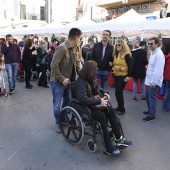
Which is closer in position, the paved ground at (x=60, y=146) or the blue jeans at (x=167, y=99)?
the paved ground at (x=60, y=146)

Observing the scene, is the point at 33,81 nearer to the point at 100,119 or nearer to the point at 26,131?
the point at 26,131

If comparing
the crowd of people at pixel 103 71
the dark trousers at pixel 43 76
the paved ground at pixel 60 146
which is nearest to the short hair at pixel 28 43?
the crowd of people at pixel 103 71

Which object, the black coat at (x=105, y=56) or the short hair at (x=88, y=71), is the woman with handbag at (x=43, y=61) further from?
the short hair at (x=88, y=71)

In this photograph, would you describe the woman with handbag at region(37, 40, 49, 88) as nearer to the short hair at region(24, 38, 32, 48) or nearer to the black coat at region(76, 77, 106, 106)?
the short hair at region(24, 38, 32, 48)

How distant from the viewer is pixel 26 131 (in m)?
3.69

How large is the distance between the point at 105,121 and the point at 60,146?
0.83m

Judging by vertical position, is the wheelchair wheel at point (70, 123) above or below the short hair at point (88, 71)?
below

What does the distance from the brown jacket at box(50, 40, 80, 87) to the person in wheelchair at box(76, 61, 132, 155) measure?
1.47 ft

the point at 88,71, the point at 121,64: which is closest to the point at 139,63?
the point at 121,64

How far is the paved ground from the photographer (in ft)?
9.05

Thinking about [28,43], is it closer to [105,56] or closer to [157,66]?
[105,56]

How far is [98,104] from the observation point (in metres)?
2.93

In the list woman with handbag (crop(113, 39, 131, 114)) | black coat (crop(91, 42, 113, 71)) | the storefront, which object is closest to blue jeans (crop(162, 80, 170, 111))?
woman with handbag (crop(113, 39, 131, 114))

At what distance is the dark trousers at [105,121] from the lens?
9.20ft
